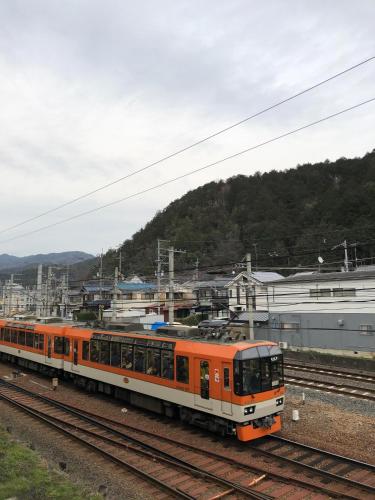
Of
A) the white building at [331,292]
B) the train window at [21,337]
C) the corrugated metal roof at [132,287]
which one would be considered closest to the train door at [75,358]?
the train window at [21,337]

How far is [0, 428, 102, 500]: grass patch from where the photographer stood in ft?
27.1

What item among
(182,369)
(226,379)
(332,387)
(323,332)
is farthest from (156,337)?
(323,332)

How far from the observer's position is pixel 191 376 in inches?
488

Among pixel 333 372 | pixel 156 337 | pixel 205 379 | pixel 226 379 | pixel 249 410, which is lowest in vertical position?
pixel 333 372

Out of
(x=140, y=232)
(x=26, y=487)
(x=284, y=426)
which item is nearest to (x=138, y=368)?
(x=284, y=426)

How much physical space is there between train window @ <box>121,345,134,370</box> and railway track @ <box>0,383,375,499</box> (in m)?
2.20

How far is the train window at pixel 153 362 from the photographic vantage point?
1379cm

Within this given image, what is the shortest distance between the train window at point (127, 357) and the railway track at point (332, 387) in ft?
25.3

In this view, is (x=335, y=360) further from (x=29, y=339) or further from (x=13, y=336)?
(x=13, y=336)

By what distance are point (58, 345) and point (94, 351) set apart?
3832mm

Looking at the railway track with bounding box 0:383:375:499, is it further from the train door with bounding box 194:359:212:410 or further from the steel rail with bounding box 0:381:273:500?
→ the train door with bounding box 194:359:212:410

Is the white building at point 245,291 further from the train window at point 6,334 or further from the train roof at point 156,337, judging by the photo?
the train window at point 6,334

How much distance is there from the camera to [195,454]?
1080 cm

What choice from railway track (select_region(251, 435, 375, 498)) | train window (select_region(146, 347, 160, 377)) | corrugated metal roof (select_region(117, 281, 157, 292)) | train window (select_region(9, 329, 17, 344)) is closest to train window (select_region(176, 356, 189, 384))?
train window (select_region(146, 347, 160, 377))
